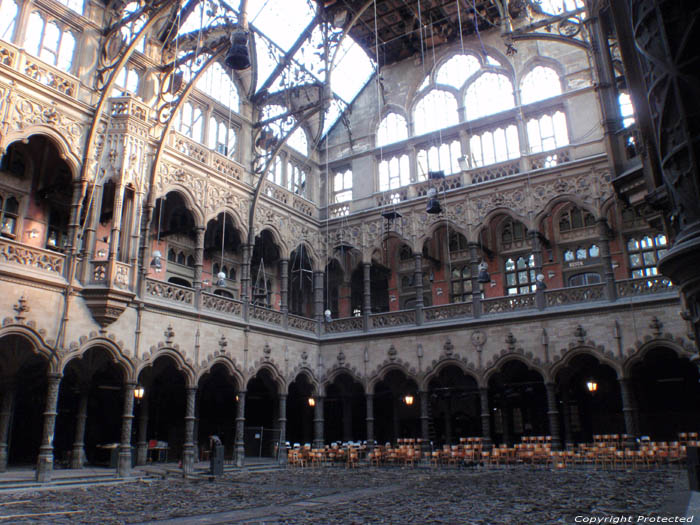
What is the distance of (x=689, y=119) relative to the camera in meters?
4.89

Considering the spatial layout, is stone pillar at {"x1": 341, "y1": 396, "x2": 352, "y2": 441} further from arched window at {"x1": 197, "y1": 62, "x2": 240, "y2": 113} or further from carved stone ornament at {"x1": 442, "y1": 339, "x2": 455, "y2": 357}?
arched window at {"x1": 197, "y1": 62, "x2": 240, "y2": 113}

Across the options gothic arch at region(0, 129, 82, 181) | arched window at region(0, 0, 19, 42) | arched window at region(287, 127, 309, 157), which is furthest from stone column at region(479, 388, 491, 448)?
arched window at region(0, 0, 19, 42)

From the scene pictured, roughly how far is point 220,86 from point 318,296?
1098 centimetres

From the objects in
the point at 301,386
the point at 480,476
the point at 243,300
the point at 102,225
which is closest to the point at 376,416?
the point at 301,386

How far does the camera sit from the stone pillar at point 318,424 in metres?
25.2

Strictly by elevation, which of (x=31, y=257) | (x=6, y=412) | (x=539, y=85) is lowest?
(x=6, y=412)

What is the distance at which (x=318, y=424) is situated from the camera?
2586cm

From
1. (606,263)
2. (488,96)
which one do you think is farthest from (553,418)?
(488,96)

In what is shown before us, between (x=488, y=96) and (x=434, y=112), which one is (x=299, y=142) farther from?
(x=488, y=96)

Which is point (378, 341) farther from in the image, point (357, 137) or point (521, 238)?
point (357, 137)

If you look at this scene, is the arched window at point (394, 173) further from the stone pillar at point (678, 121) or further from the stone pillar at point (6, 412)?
the stone pillar at point (678, 121)

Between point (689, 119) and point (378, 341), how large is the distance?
71.5 ft

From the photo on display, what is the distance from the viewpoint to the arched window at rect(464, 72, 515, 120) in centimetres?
2781

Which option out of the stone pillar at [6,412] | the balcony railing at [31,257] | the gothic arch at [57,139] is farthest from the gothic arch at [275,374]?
the gothic arch at [57,139]
